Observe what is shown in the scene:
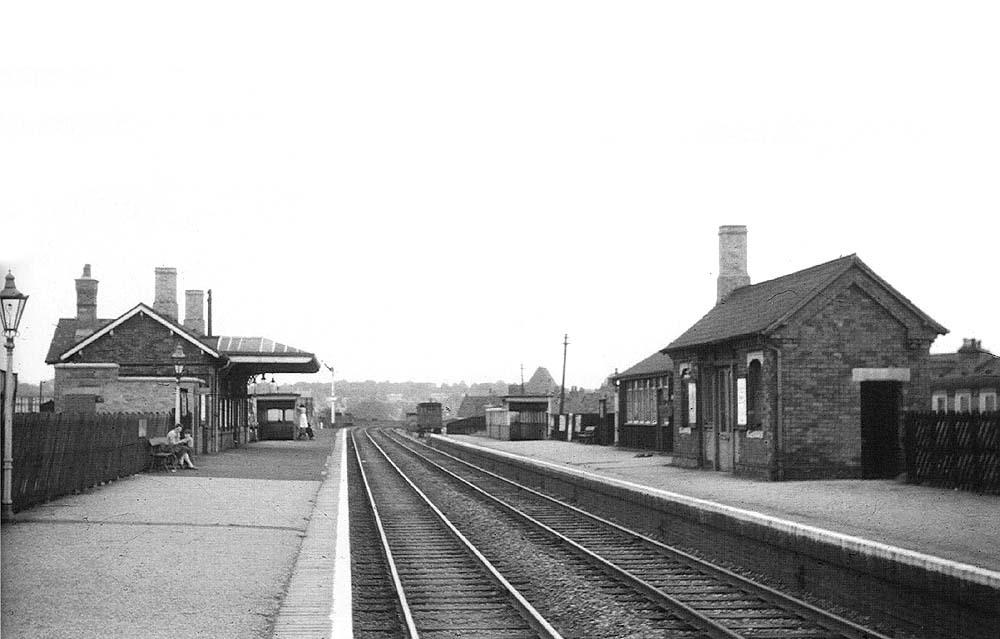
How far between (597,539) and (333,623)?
7.82m

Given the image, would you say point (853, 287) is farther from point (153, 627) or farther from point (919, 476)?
point (153, 627)

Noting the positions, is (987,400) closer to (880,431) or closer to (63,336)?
(880,431)

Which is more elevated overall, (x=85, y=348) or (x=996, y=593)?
(x=85, y=348)

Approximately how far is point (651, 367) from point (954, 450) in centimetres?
1738

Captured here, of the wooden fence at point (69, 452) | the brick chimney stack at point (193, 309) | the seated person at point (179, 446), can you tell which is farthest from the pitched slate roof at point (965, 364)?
the wooden fence at point (69, 452)

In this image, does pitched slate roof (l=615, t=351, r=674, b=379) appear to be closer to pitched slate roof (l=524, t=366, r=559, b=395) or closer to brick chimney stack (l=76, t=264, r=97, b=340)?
brick chimney stack (l=76, t=264, r=97, b=340)

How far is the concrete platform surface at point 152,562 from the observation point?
877cm

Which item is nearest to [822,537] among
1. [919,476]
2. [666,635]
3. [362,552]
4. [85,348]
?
[666,635]

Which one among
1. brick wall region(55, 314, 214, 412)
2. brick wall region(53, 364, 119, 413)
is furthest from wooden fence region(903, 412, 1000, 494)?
brick wall region(53, 364, 119, 413)

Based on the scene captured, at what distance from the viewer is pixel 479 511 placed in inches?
816

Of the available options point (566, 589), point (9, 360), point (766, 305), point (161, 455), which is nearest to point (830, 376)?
point (766, 305)

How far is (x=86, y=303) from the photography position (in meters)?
40.0

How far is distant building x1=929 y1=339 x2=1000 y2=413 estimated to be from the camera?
44.8 meters

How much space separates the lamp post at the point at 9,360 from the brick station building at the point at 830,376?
12.5 metres
